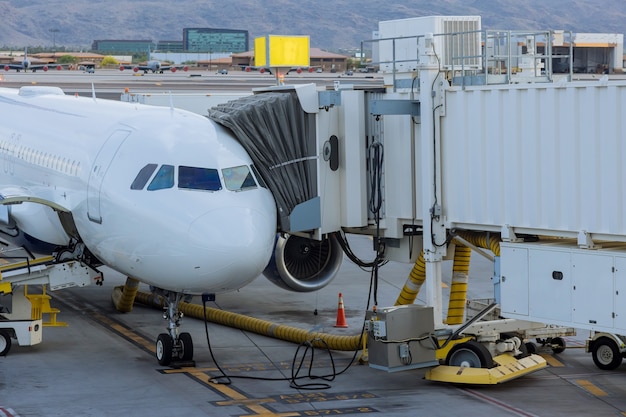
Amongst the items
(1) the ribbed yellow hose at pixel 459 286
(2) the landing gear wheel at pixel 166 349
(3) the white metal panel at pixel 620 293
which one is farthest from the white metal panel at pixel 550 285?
(2) the landing gear wheel at pixel 166 349

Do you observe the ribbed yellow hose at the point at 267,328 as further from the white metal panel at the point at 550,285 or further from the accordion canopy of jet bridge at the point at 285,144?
the white metal panel at the point at 550,285

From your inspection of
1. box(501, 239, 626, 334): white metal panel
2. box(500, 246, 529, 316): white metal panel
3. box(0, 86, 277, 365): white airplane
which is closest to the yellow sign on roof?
box(0, 86, 277, 365): white airplane

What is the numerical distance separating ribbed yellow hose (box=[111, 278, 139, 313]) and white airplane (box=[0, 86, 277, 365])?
266cm

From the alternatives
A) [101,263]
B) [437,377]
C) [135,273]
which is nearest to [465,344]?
[437,377]

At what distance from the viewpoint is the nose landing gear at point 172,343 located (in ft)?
62.0

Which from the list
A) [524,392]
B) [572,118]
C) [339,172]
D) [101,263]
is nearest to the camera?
[572,118]

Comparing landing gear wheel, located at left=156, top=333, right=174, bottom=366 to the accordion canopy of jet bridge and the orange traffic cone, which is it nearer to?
the accordion canopy of jet bridge

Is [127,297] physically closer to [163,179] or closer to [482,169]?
[163,179]

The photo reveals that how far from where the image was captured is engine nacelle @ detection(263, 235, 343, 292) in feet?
74.1

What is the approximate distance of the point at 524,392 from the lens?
17609 mm

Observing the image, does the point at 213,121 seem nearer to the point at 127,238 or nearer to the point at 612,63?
Answer: the point at 127,238

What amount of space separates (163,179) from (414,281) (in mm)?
4520

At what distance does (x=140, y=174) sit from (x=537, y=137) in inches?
239

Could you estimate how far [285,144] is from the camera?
1903cm
